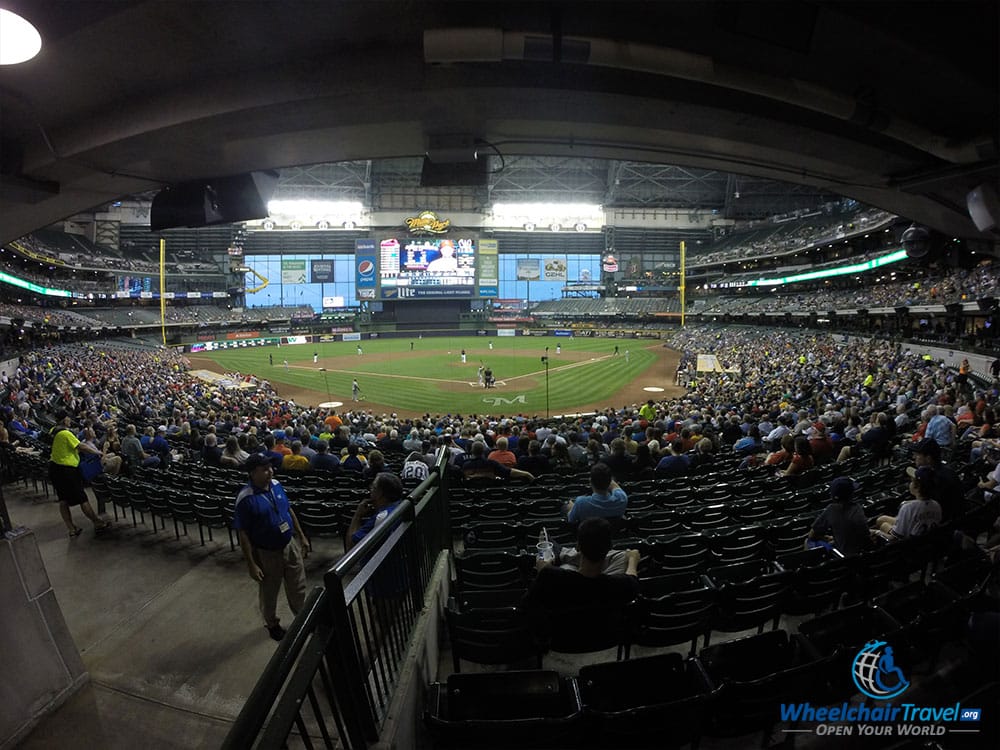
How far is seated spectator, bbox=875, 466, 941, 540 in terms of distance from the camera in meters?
4.84

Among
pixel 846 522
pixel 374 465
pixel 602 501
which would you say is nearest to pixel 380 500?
pixel 602 501

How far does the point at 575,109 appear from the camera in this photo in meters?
4.49

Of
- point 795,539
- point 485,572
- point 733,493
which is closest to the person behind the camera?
point 485,572

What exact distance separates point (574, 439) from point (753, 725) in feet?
29.9

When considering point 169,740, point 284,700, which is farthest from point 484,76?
point 169,740

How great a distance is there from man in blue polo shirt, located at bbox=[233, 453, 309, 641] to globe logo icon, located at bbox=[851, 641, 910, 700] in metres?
4.62

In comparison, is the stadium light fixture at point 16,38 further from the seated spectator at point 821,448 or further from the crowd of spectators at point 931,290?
the crowd of spectators at point 931,290

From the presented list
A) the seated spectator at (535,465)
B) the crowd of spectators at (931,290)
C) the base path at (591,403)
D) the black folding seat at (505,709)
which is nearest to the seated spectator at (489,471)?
the seated spectator at (535,465)

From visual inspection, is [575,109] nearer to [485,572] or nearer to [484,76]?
[484,76]

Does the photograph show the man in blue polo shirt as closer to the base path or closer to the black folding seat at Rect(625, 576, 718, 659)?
the black folding seat at Rect(625, 576, 718, 659)

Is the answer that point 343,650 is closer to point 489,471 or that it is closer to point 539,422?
point 489,471

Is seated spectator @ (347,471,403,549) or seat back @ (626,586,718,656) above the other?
seated spectator @ (347,471,403,549)

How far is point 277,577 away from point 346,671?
3.08 meters

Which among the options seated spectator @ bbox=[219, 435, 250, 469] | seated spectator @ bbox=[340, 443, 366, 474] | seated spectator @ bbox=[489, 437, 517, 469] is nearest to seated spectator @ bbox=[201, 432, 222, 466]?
seated spectator @ bbox=[219, 435, 250, 469]
